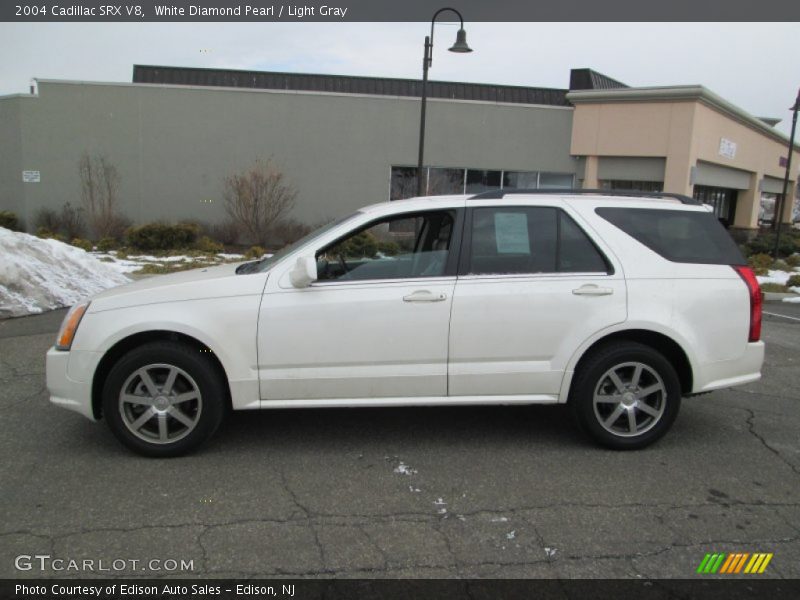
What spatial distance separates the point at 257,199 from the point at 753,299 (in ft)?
57.6

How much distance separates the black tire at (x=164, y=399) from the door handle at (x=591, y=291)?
7.78 ft

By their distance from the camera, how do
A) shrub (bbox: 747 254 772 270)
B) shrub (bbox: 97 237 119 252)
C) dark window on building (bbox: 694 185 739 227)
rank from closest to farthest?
1. shrub (bbox: 97 237 119 252)
2. shrub (bbox: 747 254 772 270)
3. dark window on building (bbox: 694 185 739 227)

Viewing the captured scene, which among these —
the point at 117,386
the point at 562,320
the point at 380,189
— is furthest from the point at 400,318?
the point at 380,189

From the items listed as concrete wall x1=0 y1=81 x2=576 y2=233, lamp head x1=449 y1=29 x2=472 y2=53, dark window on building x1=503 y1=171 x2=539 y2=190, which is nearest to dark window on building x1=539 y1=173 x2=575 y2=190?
dark window on building x1=503 y1=171 x2=539 y2=190

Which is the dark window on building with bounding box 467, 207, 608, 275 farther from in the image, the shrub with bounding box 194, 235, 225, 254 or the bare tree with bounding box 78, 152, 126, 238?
the bare tree with bounding box 78, 152, 126, 238

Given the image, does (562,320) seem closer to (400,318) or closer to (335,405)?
(400,318)

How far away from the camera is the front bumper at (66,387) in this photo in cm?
406

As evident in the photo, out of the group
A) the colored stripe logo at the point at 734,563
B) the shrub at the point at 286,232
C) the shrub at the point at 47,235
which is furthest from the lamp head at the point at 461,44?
the colored stripe logo at the point at 734,563

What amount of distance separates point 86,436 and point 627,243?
395 centimetres

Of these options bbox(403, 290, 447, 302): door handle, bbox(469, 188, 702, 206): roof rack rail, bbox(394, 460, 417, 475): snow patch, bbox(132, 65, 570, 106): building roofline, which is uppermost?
bbox(132, 65, 570, 106): building roofline

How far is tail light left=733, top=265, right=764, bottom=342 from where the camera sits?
4.35 m

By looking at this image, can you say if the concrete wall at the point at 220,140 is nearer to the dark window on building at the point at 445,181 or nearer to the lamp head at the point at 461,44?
the dark window on building at the point at 445,181

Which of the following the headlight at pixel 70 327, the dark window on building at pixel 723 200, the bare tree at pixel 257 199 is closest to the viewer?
the headlight at pixel 70 327

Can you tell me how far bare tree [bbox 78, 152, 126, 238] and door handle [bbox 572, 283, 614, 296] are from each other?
62.2ft
